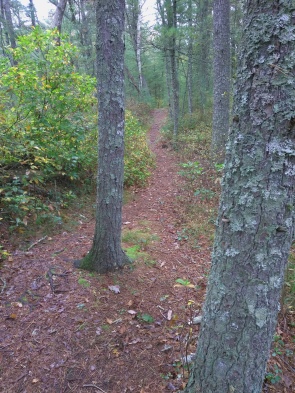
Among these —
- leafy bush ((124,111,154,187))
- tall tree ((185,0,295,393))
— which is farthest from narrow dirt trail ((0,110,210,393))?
leafy bush ((124,111,154,187))

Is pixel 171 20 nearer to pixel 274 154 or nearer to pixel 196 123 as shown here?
pixel 196 123

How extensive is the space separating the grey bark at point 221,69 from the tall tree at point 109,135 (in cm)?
474

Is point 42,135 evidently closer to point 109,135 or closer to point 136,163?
point 109,135

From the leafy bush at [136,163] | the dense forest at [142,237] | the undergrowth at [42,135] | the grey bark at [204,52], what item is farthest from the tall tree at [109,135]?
the grey bark at [204,52]

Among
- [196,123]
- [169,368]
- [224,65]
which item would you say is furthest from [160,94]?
[169,368]

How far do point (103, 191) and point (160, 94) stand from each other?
1120 inches

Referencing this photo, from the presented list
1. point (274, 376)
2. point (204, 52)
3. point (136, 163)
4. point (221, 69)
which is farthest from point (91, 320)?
point (204, 52)

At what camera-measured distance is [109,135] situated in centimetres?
329

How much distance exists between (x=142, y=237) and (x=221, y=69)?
5947mm

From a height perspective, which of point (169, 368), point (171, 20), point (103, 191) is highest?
point (171, 20)

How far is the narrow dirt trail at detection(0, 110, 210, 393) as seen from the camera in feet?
7.64

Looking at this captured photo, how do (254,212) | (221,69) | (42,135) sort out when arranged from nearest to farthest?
(254,212), (42,135), (221,69)

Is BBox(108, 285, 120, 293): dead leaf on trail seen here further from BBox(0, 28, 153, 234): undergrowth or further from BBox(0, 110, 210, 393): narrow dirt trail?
BBox(0, 28, 153, 234): undergrowth

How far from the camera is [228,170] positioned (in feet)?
5.06
